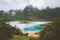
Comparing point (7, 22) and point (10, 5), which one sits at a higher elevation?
point (10, 5)

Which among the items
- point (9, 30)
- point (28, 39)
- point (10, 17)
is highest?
point (10, 17)

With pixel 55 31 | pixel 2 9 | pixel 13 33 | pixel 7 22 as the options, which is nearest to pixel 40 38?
pixel 55 31

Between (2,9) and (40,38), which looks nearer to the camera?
(40,38)

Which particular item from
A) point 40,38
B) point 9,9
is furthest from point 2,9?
point 40,38

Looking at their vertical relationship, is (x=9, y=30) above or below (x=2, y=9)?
below

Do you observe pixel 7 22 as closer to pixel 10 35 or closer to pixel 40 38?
pixel 10 35

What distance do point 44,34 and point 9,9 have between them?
0.53 meters

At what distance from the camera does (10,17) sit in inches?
71.0

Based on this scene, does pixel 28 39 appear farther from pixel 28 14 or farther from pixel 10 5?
pixel 10 5

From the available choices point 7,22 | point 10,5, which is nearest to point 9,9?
point 10,5

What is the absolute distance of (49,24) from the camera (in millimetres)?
1695

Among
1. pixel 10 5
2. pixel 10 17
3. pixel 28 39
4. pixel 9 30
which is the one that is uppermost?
pixel 10 5

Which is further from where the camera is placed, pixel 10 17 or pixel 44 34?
pixel 10 17

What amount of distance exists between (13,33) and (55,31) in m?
0.49
